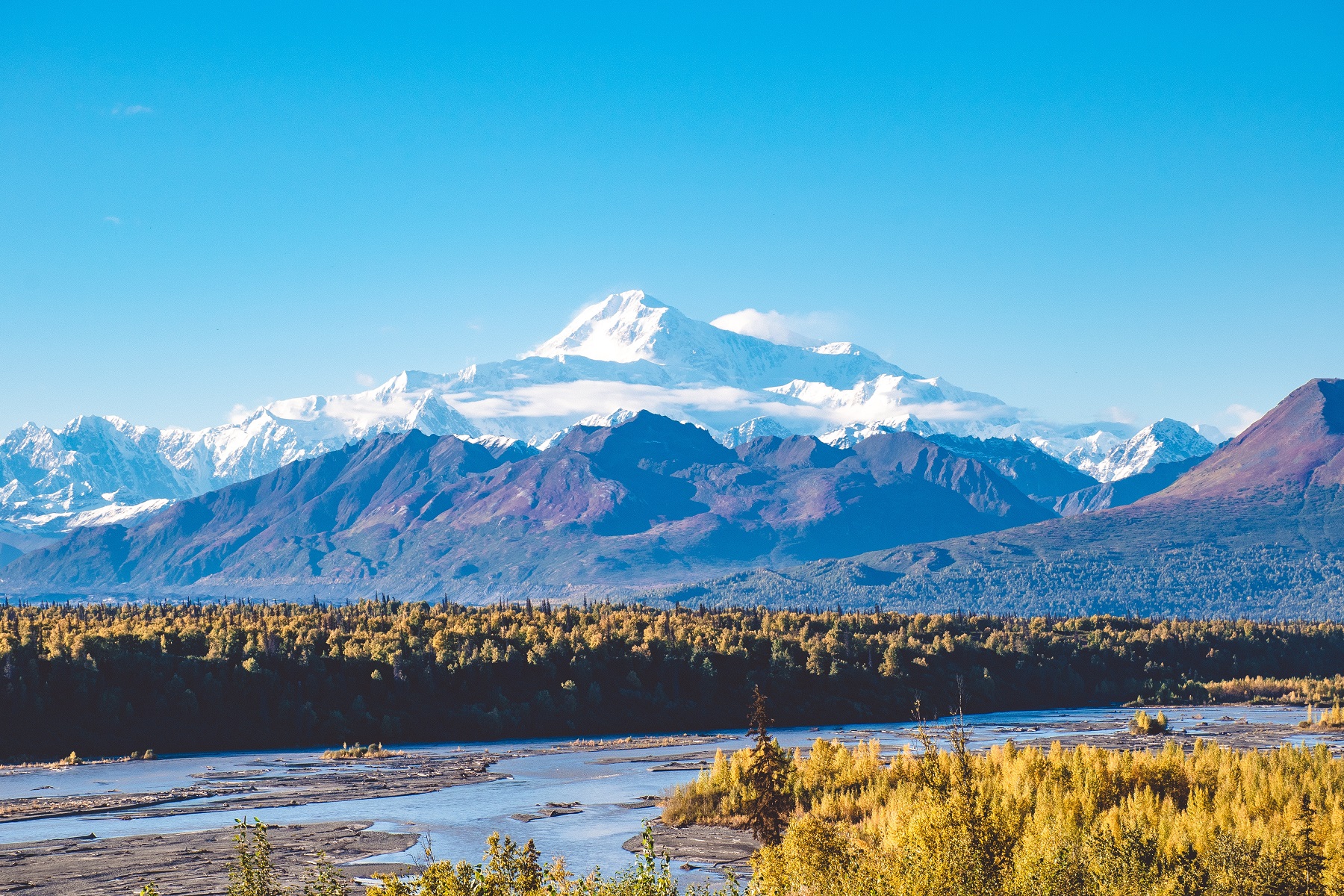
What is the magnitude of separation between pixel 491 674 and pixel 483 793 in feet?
177

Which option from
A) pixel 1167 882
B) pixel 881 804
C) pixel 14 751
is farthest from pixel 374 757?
pixel 1167 882

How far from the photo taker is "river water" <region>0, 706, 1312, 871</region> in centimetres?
6519

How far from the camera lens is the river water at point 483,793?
65188mm

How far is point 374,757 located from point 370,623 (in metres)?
50.9

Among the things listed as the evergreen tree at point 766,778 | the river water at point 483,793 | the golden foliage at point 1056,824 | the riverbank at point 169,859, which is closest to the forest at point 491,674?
the river water at point 483,793

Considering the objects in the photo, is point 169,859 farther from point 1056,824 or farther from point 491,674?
point 491,674

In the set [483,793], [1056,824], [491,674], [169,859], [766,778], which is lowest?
[483,793]

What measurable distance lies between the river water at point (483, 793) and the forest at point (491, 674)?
8018 millimetres

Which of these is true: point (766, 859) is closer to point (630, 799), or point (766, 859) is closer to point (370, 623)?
point (630, 799)

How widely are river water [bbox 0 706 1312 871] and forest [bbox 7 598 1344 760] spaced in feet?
26.3

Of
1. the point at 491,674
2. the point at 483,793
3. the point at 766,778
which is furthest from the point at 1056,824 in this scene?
the point at 491,674

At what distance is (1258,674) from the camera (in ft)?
619

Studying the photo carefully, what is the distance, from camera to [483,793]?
8219cm

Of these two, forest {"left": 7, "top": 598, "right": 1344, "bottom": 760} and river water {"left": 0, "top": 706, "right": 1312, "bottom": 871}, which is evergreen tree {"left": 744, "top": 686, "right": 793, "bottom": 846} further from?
forest {"left": 7, "top": 598, "right": 1344, "bottom": 760}
